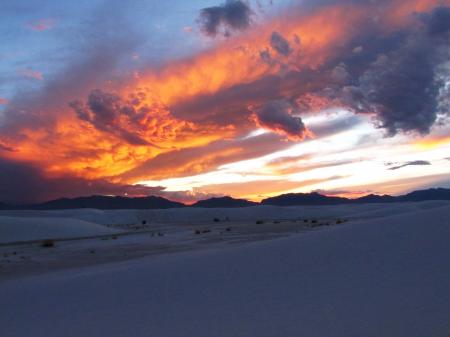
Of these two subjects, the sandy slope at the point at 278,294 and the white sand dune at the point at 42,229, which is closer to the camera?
the sandy slope at the point at 278,294

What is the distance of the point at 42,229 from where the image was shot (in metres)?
43.1

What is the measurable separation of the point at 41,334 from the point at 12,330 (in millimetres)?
898

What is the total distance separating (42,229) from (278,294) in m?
38.1

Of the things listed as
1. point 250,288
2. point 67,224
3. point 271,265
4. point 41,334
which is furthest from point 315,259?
point 67,224

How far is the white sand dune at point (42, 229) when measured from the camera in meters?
40.4

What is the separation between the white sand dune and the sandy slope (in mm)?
28339

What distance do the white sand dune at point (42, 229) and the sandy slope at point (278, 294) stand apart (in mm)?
28339

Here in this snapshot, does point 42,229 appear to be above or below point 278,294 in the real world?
above

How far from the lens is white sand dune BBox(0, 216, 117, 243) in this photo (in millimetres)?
40438

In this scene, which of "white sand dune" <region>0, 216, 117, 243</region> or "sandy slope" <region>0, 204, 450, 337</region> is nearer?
"sandy slope" <region>0, 204, 450, 337</region>

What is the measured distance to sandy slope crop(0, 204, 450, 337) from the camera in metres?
6.93

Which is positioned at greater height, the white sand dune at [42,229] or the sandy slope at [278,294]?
the white sand dune at [42,229]

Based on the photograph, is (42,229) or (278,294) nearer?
(278,294)

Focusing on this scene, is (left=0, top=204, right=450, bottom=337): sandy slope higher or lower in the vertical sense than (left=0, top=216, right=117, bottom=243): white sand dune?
lower
